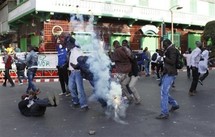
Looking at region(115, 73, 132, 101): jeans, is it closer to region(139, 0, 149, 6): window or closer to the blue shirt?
the blue shirt

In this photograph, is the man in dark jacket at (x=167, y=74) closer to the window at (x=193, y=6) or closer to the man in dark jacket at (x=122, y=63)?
the man in dark jacket at (x=122, y=63)

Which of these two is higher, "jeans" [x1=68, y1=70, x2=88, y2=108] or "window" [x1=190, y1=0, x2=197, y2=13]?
"window" [x1=190, y1=0, x2=197, y2=13]

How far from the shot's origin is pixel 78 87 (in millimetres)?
8797

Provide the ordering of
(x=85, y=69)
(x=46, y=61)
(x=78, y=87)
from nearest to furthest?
(x=85, y=69), (x=78, y=87), (x=46, y=61)

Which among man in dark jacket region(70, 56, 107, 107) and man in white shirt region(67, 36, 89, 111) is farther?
man in white shirt region(67, 36, 89, 111)

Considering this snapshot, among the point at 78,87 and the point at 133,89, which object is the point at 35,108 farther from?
the point at 133,89

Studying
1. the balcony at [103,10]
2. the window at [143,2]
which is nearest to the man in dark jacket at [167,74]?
the balcony at [103,10]

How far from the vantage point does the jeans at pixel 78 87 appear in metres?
8.74

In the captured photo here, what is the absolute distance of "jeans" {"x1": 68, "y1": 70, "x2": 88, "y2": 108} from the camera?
8.74 m

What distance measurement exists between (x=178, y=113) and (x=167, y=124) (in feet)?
3.89

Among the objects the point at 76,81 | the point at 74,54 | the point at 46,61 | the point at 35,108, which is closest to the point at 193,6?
the point at 46,61

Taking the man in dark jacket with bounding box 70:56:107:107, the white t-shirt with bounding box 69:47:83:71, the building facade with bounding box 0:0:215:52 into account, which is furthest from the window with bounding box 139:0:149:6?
the man in dark jacket with bounding box 70:56:107:107

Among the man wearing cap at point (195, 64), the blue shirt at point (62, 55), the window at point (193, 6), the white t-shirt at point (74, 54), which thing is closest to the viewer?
the white t-shirt at point (74, 54)

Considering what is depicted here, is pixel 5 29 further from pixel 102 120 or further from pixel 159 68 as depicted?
pixel 102 120
